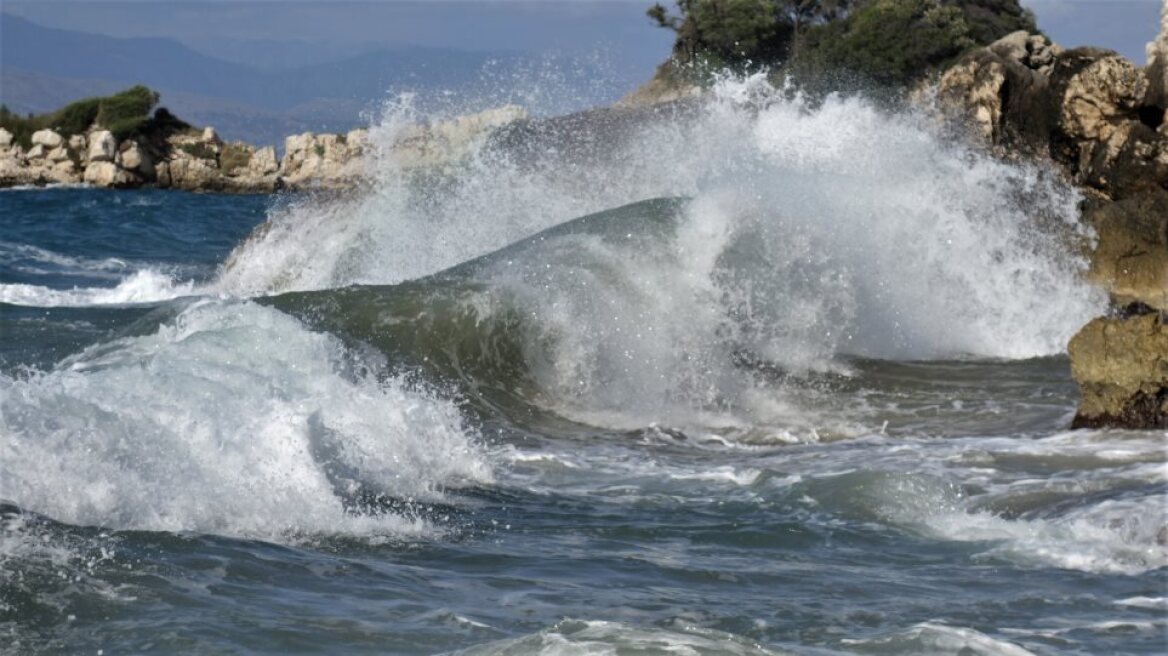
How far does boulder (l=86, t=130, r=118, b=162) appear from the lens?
164ft

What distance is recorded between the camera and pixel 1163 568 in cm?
626

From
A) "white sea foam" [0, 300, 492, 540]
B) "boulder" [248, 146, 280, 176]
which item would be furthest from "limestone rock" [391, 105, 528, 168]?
"boulder" [248, 146, 280, 176]

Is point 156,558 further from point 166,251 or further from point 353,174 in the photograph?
point 166,251

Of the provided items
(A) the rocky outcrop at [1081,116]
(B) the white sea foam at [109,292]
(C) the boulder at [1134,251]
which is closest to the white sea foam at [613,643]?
(C) the boulder at [1134,251]

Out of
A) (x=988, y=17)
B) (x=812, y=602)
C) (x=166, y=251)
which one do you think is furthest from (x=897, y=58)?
(x=812, y=602)

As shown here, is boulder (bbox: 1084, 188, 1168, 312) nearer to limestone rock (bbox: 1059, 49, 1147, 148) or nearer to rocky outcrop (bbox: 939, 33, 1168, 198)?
rocky outcrop (bbox: 939, 33, 1168, 198)

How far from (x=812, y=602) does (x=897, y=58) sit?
4709 centimetres

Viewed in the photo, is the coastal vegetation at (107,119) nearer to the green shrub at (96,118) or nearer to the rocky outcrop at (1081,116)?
the green shrub at (96,118)

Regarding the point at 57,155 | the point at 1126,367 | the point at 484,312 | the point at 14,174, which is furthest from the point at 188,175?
the point at 1126,367

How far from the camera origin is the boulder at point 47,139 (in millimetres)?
51875

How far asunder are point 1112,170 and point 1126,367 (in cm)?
815

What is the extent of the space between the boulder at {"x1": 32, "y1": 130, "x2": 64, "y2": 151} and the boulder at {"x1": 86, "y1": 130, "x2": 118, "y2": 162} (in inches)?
60.7

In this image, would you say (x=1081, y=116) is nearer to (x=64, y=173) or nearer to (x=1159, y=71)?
(x=1159, y=71)

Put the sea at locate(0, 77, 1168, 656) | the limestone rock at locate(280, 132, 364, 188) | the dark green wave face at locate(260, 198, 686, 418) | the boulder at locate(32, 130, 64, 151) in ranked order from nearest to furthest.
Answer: the sea at locate(0, 77, 1168, 656), the dark green wave face at locate(260, 198, 686, 418), the boulder at locate(32, 130, 64, 151), the limestone rock at locate(280, 132, 364, 188)
